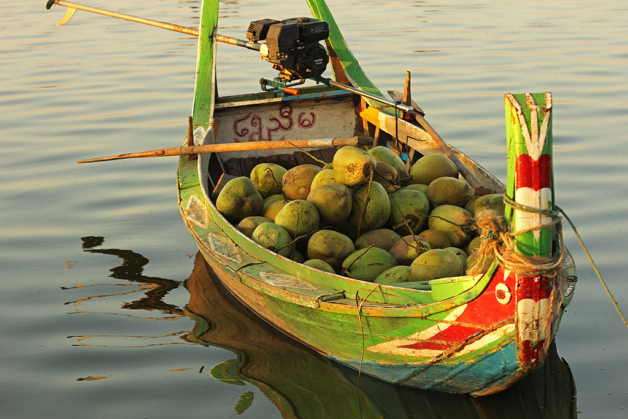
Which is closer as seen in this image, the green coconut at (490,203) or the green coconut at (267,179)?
the green coconut at (490,203)

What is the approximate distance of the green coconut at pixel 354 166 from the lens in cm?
389

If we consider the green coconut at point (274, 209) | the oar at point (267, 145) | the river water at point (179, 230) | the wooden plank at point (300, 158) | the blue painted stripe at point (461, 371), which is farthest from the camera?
the wooden plank at point (300, 158)

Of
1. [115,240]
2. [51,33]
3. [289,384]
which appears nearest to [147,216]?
[115,240]

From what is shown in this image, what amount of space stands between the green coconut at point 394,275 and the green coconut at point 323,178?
2.49ft

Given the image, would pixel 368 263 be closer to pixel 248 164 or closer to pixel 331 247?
pixel 331 247

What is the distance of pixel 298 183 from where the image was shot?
4316 millimetres

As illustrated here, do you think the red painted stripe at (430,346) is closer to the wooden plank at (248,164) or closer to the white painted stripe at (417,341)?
the white painted stripe at (417,341)

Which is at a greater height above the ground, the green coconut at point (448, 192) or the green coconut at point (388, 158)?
the green coconut at point (388, 158)

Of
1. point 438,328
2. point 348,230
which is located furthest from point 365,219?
point 438,328

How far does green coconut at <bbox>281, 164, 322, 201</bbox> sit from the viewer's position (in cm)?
429

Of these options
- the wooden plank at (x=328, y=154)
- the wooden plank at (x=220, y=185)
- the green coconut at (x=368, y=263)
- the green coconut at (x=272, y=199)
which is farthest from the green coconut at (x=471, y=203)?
the wooden plank at (x=328, y=154)

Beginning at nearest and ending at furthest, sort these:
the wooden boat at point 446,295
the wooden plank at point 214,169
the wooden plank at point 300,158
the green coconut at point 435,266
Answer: the wooden boat at point 446,295 < the green coconut at point 435,266 < the wooden plank at point 214,169 < the wooden plank at point 300,158

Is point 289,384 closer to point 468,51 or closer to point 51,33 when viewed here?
point 468,51

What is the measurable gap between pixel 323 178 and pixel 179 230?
8.34 ft
